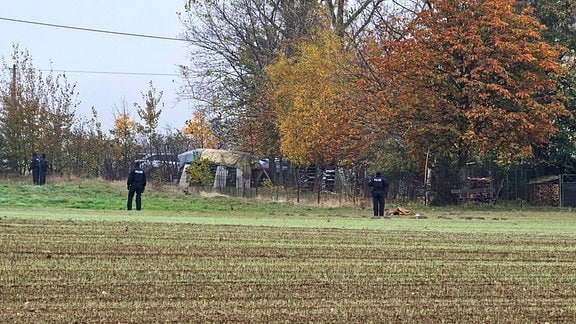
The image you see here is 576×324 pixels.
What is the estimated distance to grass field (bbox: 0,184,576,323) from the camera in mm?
11406

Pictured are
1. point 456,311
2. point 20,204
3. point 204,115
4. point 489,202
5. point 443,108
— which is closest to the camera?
point 456,311

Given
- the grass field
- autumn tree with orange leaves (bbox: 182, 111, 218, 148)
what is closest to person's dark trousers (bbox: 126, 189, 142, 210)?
the grass field

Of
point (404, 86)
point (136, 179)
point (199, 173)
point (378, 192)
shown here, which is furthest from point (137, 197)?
point (199, 173)

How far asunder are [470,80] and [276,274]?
97.4 ft

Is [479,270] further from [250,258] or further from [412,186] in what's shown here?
[412,186]

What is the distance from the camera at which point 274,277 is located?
14086 mm

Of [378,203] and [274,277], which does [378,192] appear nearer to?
[378,203]

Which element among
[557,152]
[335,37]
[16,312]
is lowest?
[16,312]

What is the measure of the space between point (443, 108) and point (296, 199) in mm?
7702

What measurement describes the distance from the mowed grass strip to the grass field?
0.02m

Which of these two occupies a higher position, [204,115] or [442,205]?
[204,115]

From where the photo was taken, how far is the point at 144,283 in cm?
1315

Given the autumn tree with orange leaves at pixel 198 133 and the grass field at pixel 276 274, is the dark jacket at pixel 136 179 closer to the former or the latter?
the grass field at pixel 276 274

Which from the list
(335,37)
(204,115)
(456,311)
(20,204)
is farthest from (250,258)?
(204,115)
